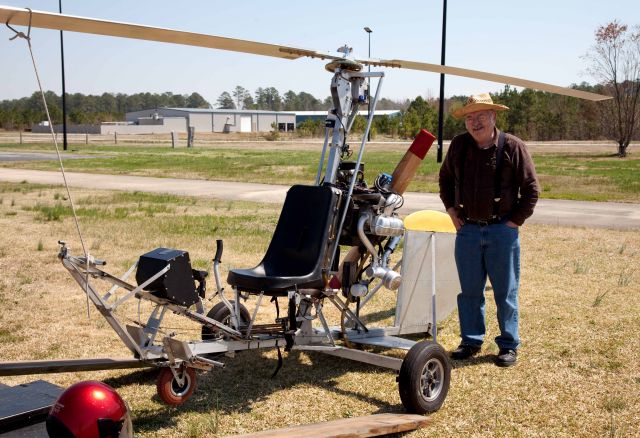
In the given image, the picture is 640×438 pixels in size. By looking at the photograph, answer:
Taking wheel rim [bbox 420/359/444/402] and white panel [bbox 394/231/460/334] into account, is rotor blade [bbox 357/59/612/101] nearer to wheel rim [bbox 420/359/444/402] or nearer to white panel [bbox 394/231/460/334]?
white panel [bbox 394/231/460/334]

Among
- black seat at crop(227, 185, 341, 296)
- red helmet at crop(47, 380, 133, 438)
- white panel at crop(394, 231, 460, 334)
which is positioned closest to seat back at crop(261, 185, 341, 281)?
black seat at crop(227, 185, 341, 296)

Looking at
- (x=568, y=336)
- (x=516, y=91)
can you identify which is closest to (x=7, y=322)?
(x=568, y=336)

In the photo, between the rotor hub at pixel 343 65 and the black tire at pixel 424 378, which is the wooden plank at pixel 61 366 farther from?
the rotor hub at pixel 343 65

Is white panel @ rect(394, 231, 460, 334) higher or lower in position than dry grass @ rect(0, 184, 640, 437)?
higher

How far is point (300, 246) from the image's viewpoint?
5223 millimetres

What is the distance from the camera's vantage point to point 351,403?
515 cm

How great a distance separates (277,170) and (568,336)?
22.4 metres

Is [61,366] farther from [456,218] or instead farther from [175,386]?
[456,218]

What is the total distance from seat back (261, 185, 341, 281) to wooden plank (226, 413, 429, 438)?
1.05m

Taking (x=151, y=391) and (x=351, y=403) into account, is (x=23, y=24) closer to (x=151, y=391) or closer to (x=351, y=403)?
(x=151, y=391)

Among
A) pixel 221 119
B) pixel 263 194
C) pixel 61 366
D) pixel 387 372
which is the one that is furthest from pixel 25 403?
pixel 221 119

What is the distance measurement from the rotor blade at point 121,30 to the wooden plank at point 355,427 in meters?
2.41

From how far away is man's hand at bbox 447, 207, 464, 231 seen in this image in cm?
617

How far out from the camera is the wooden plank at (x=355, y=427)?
4.18 m
